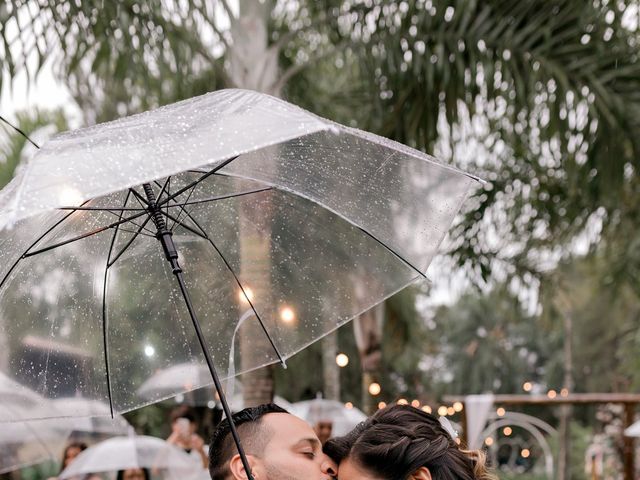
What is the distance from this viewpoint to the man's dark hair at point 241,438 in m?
3.12

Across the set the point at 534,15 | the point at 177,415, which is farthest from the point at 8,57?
the point at 177,415

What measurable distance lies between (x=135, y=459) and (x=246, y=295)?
356cm

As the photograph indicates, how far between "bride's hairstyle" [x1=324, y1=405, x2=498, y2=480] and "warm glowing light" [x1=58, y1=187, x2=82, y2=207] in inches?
42.5

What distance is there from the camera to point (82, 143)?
2670 millimetres

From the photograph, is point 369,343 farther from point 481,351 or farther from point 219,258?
point 481,351

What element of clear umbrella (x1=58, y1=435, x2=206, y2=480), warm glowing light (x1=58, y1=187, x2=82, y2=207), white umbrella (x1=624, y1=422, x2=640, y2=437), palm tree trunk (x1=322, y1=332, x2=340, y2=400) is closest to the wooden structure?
white umbrella (x1=624, y1=422, x2=640, y2=437)

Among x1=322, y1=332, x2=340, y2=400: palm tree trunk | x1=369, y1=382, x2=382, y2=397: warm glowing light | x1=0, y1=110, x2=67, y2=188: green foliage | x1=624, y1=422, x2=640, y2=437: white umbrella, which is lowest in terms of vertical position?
x1=624, y1=422, x2=640, y2=437: white umbrella

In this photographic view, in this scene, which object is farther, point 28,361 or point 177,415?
point 177,415

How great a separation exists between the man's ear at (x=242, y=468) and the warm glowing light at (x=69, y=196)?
3.56 ft

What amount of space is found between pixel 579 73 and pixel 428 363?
141ft

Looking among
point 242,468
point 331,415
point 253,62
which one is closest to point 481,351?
point 331,415

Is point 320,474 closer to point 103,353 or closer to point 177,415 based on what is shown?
point 103,353

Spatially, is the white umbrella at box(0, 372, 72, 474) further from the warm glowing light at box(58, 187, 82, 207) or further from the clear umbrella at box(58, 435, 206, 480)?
the warm glowing light at box(58, 187, 82, 207)

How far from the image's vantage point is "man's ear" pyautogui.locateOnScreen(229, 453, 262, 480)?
121 inches
